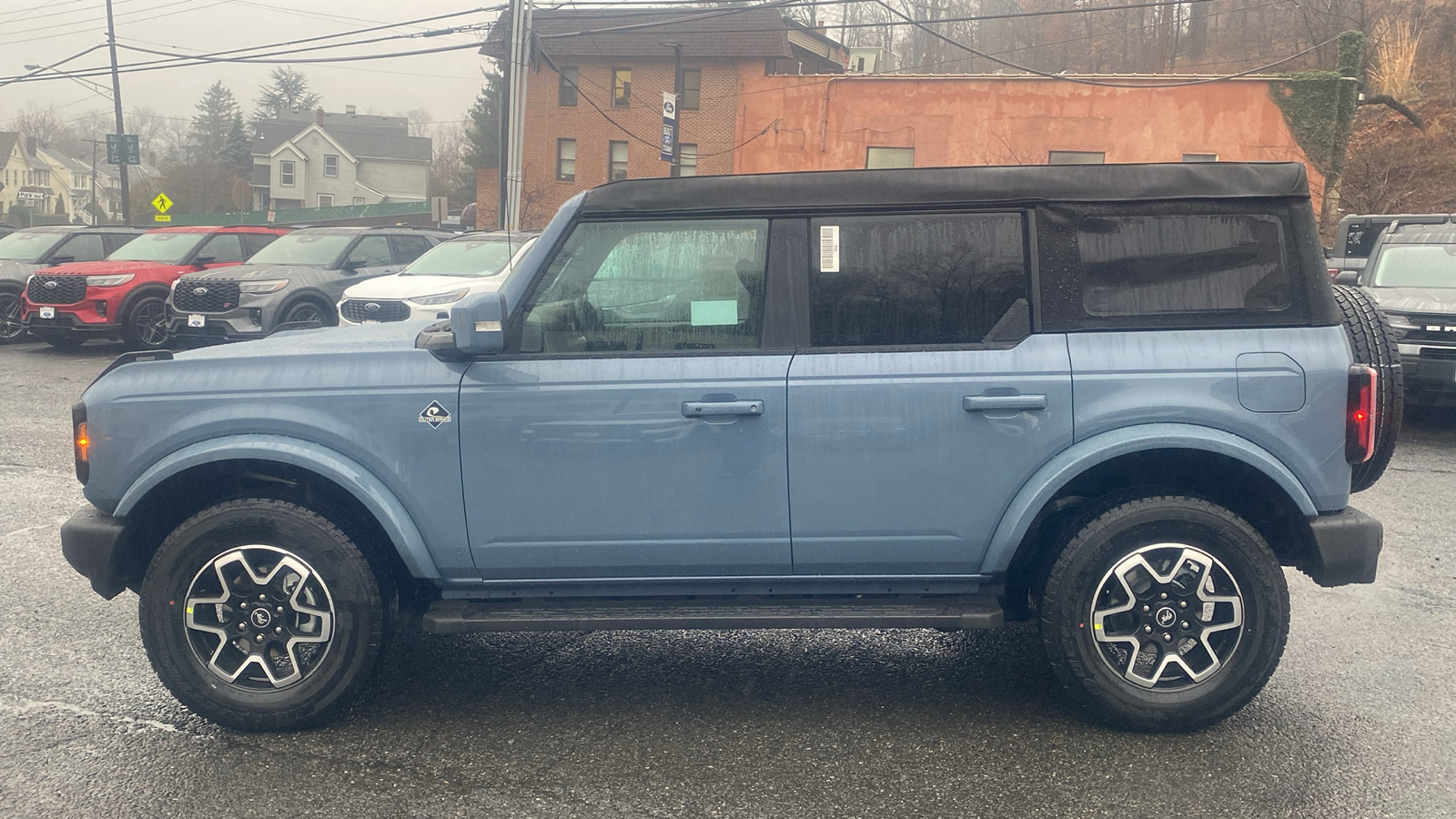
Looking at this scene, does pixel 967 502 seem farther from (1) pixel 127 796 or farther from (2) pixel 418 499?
(1) pixel 127 796

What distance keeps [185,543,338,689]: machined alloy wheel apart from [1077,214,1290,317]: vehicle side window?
2787 mm

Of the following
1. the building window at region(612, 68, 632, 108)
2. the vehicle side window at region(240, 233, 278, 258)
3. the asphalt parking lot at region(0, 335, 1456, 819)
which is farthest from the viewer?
the building window at region(612, 68, 632, 108)

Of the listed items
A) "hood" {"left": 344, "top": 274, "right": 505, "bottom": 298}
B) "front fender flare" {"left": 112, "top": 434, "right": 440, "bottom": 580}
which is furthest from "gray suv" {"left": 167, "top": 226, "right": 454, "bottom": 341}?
"front fender flare" {"left": 112, "top": 434, "right": 440, "bottom": 580}

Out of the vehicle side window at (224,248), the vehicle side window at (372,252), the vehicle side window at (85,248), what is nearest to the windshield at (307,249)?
the vehicle side window at (372,252)

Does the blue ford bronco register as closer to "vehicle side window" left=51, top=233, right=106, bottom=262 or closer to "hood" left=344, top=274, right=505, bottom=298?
"hood" left=344, top=274, right=505, bottom=298

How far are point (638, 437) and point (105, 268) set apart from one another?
14.4 metres

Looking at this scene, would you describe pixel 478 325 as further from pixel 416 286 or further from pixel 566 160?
pixel 566 160

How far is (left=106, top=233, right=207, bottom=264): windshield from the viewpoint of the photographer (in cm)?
1631

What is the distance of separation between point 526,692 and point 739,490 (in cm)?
122

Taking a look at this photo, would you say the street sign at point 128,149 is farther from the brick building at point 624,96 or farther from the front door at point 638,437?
the front door at point 638,437

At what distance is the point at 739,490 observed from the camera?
12.3 feet

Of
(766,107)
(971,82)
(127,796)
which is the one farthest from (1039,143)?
(127,796)

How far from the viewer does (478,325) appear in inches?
146

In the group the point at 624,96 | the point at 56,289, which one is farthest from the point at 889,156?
the point at 56,289
